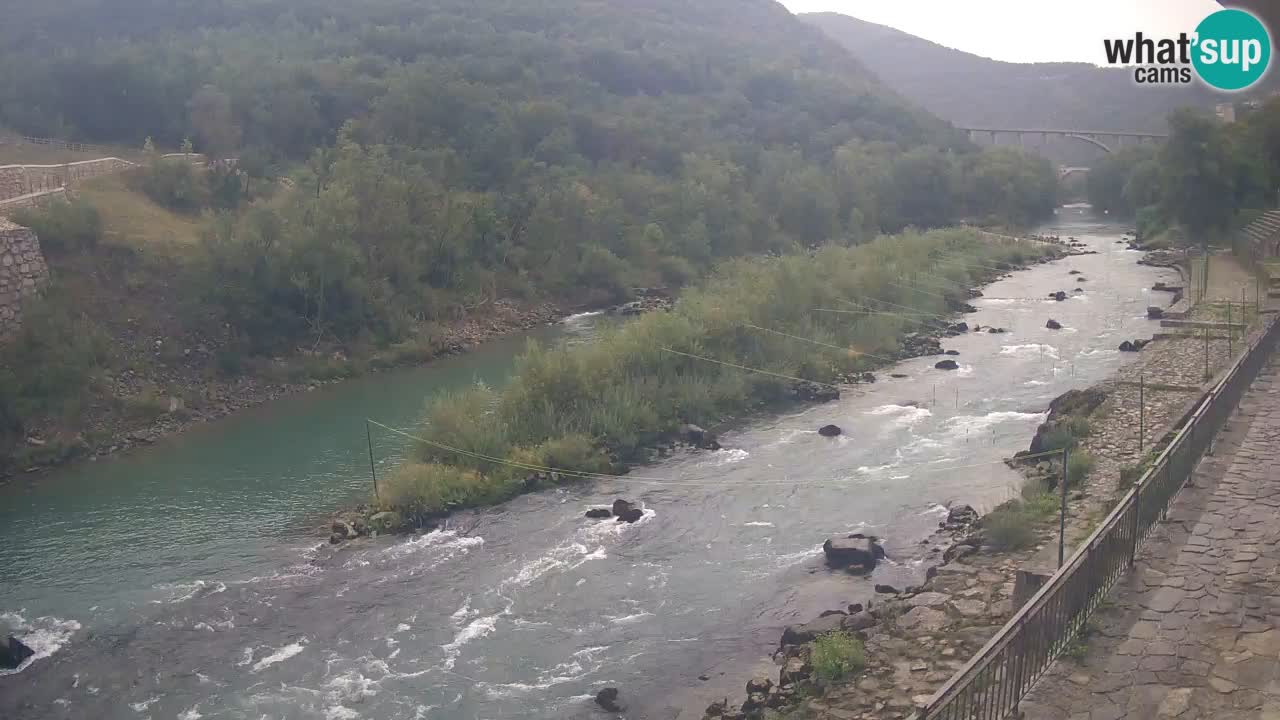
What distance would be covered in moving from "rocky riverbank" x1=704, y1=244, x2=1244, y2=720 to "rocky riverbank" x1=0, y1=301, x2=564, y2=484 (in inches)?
714

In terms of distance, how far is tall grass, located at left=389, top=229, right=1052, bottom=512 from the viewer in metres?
20.7

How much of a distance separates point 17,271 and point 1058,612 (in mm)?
27339

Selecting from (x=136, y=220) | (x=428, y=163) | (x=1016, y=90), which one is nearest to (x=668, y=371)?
(x=136, y=220)

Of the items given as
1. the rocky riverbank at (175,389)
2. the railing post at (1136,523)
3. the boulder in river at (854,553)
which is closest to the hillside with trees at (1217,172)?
the rocky riverbank at (175,389)

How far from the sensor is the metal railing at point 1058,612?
666 centimetres

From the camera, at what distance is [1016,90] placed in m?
130

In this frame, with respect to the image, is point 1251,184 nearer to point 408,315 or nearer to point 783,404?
point 783,404

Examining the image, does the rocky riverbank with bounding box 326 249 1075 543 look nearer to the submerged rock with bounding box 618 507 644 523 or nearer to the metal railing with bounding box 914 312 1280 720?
the submerged rock with bounding box 618 507 644 523

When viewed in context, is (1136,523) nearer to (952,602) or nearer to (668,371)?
(952,602)

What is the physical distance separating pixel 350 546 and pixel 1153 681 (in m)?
12.9

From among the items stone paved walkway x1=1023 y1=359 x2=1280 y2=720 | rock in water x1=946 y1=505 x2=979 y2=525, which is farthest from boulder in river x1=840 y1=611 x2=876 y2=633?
rock in water x1=946 y1=505 x2=979 y2=525

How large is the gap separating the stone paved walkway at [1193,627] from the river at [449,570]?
4.77 m

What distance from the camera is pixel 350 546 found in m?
17.3

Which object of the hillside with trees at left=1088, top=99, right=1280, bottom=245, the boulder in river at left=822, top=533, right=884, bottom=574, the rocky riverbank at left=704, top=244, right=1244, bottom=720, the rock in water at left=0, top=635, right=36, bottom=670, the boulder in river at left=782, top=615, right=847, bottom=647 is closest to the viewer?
the rocky riverbank at left=704, top=244, right=1244, bottom=720
